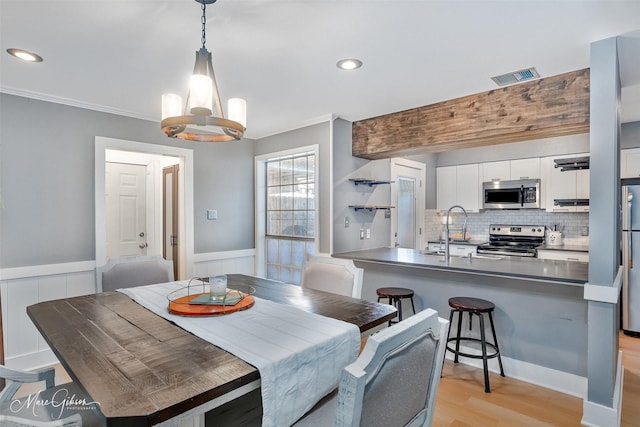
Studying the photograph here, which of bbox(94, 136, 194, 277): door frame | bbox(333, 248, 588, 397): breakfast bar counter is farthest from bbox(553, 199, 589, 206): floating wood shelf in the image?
bbox(94, 136, 194, 277): door frame

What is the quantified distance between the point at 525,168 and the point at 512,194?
15.7 inches

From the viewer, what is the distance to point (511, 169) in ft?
15.9

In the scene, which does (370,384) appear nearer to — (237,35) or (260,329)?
(260,329)

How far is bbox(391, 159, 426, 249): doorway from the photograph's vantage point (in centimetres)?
459

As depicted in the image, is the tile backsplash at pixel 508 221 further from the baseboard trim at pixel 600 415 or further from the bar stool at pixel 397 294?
the baseboard trim at pixel 600 415

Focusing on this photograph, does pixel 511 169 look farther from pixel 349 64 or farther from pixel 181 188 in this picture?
pixel 181 188

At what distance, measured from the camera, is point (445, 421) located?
216 centimetres

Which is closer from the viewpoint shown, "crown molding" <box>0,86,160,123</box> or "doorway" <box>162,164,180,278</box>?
"crown molding" <box>0,86,160,123</box>

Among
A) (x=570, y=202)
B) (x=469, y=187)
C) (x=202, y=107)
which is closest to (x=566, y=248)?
(x=570, y=202)

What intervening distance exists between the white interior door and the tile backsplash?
4282 mm

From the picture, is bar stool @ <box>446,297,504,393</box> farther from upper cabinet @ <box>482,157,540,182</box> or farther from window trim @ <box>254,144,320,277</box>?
upper cabinet @ <box>482,157,540,182</box>

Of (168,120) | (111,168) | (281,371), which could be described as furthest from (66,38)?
(111,168)

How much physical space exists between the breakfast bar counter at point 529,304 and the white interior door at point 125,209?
3.34 meters

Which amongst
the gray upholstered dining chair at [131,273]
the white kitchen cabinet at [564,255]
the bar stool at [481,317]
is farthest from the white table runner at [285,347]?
the white kitchen cabinet at [564,255]
